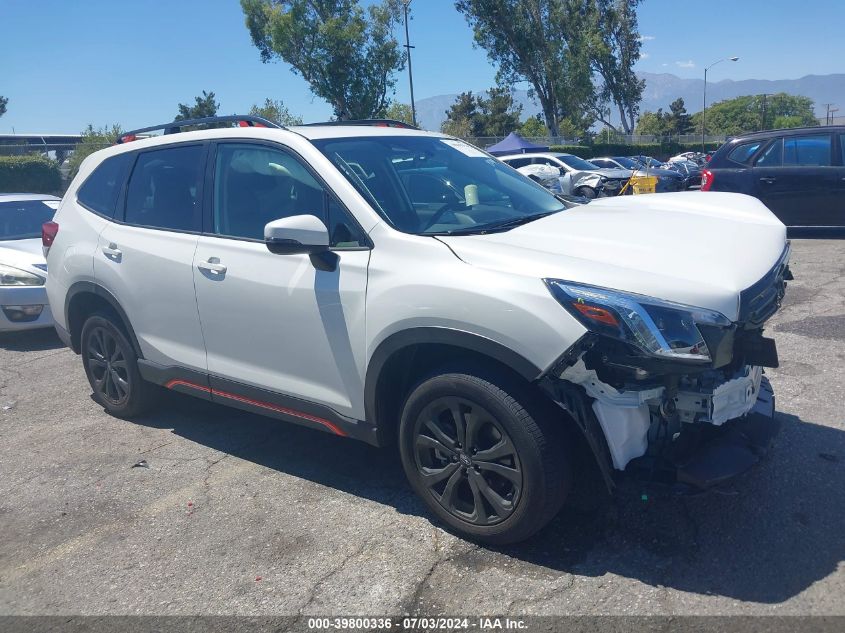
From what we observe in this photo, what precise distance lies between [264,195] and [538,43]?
46.9 meters

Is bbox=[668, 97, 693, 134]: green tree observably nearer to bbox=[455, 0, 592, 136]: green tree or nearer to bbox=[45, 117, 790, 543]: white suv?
bbox=[455, 0, 592, 136]: green tree

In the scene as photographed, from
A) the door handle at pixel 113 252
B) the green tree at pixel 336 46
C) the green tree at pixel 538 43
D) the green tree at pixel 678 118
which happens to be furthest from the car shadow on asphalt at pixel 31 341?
the green tree at pixel 678 118

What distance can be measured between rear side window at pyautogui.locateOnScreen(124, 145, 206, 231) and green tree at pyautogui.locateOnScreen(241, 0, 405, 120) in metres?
34.8

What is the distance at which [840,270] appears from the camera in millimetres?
8391

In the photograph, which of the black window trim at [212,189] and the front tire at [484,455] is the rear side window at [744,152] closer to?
the black window trim at [212,189]

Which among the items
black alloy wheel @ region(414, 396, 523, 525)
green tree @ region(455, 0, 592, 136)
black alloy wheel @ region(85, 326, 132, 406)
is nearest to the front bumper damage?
black alloy wheel @ region(414, 396, 523, 525)

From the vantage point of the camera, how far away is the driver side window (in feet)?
11.8

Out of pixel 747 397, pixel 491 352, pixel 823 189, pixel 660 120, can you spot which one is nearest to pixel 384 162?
pixel 491 352

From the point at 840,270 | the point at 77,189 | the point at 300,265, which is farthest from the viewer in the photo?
the point at 840,270

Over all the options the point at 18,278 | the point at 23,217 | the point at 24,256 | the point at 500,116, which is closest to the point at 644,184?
the point at 23,217

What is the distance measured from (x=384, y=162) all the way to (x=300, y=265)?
0.75 m

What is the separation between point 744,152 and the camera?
10883 mm

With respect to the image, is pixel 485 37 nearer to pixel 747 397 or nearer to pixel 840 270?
pixel 840 270

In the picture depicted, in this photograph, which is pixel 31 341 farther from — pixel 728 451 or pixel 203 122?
pixel 728 451
